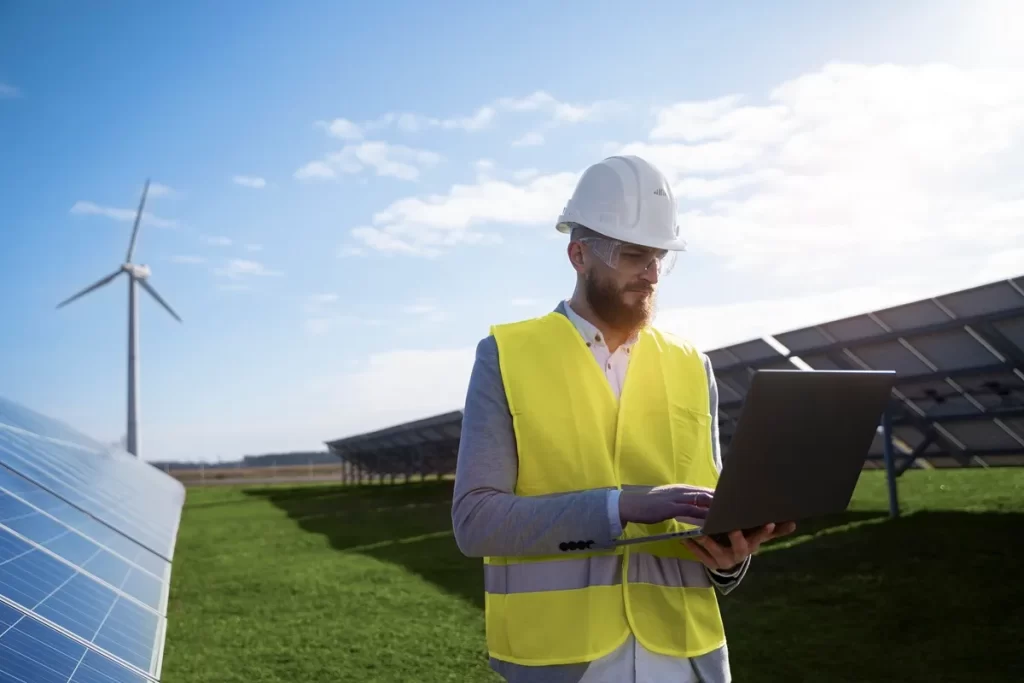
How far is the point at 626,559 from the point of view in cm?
230

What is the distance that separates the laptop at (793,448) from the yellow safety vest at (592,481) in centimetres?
21

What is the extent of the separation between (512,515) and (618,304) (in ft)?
→ 2.19

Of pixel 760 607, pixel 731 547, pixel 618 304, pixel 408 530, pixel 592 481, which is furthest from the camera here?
pixel 408 530

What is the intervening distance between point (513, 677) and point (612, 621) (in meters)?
0.30

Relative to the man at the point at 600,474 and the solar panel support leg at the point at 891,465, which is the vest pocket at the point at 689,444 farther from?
the solar panel support leg at the point at 891,465

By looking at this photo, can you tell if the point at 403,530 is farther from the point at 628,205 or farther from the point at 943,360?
the point at 628,205

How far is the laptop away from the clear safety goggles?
1.94 ft

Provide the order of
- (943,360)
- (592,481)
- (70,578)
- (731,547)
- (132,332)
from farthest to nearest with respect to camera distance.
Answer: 1. (132,332)
2. (943,360)
3. (70,578)
4. (592,481)
5. (731,547)

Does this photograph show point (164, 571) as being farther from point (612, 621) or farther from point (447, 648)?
point (612, 621)

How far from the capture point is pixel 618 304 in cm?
246

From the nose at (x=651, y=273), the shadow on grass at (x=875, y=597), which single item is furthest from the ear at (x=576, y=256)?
the shadow on grass at (x=875, y=597)

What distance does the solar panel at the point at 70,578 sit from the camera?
3.46 metres

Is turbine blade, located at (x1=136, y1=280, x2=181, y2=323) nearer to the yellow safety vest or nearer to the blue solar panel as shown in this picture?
the blue solar panel

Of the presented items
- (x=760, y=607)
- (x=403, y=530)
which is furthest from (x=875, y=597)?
(x=403, y=530)
